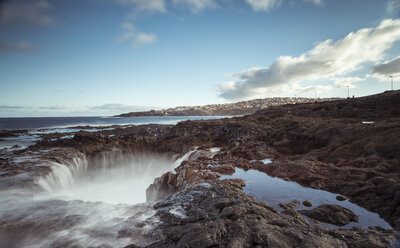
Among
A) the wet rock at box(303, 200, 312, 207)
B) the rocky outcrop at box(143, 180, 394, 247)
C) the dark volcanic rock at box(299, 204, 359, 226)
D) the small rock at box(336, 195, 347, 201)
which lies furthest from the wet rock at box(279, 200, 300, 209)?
the small rock at box(336, 195, 347, 201)

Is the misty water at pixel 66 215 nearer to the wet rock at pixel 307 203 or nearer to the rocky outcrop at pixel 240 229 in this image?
the rocky outcrop at pixel 240 229

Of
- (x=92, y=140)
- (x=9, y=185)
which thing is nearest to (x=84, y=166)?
(x=92, y=140)

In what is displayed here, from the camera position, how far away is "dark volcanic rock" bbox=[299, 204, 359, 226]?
4133mm

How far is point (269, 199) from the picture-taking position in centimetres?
546

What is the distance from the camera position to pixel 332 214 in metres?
4.30

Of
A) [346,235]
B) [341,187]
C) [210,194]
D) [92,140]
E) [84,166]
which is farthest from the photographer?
[92,140]

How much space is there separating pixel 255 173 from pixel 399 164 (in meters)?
4.90

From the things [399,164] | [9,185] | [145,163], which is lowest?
[145,163]

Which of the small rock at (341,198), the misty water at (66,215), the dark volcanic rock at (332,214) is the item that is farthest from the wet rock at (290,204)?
the misty water at (66,215)

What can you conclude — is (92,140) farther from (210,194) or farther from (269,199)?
(269,199)

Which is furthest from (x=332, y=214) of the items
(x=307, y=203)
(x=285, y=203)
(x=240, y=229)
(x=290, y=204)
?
(x=240, y=229)

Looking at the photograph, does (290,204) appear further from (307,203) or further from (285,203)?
(307,203)

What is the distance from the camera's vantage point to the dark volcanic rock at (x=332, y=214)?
413 cm

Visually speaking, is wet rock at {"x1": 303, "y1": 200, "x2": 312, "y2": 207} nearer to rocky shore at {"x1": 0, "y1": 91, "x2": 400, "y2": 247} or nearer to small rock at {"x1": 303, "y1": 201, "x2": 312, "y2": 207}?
small rock at {"x1": 303, "y1": 201, "x2": 312, "y2": 207}
